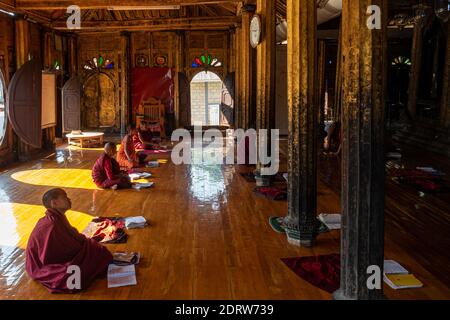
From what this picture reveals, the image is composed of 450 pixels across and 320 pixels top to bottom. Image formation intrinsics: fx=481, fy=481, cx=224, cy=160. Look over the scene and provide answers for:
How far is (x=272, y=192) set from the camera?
8.54 meters

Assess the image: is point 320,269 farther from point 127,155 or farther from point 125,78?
point 125,78

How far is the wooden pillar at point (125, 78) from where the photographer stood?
18.4 metres

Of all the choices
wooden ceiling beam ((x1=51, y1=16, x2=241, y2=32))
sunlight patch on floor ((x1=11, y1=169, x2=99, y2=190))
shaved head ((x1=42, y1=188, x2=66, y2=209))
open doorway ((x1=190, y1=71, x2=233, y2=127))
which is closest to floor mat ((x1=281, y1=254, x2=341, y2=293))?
shaved head ((x1=42, y1=188, x2=66, y2=209))

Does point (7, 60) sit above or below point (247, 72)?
above

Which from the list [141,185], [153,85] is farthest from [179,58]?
Result: [141,185]

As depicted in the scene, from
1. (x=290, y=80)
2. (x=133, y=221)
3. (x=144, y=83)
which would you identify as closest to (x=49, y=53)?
(x=144, y=83)

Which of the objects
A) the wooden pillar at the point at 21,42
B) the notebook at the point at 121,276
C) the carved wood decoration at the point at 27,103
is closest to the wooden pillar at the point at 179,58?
the wooden pillar at the point at 21,42

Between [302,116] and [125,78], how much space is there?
1368 centimetres

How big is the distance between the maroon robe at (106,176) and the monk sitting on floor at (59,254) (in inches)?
163

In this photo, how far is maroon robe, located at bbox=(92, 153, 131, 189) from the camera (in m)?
9.11

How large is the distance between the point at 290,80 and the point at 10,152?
909cm

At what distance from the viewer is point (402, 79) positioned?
21469 millimetres

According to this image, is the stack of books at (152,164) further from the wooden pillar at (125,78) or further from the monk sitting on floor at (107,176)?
the wooden pillar at (125,78)

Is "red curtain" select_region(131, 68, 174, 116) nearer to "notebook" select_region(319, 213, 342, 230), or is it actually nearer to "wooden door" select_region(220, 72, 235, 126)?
"wooden door" select_region(220, 72, 235, 126)
